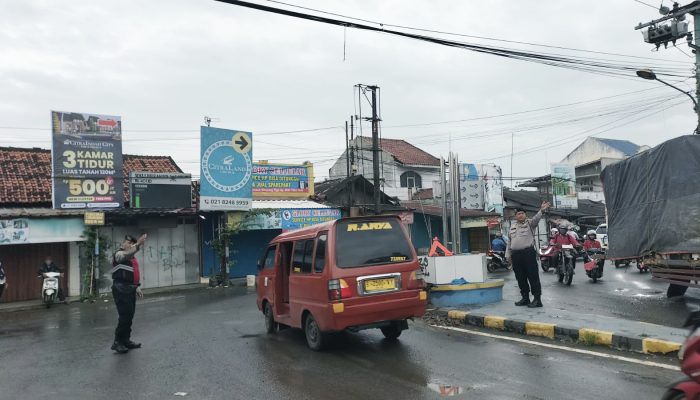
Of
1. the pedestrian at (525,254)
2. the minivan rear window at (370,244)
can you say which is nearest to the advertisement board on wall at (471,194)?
the pedestrian at (525,254)

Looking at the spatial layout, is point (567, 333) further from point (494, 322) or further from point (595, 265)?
point (595, 265)

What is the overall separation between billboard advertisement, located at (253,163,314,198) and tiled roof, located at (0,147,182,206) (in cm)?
Answer: 477

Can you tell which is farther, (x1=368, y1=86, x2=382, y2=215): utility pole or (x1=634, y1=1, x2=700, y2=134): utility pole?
(x1=368, y1=86, x2=382, y2=215): utility pole

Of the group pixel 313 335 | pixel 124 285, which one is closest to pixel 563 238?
pixel 313 335

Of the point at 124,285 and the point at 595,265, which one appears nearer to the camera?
the point at 124,285

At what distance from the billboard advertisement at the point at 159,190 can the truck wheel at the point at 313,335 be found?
15711 millimetres

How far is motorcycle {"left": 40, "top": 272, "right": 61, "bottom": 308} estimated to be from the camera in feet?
59.3

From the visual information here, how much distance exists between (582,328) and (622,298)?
506 centimetres

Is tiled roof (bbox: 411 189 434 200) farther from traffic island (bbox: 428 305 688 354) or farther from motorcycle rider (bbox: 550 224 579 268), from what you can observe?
traffic island (bbox: 428 305 688 354)

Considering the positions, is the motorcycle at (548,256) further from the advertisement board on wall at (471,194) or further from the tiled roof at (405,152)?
the tiled roof at (405,152)

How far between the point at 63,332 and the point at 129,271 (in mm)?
4526

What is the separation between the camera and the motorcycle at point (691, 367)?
3.65m

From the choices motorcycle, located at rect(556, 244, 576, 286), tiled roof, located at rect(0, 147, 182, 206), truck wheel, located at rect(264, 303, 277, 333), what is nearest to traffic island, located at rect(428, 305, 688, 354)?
truck wheel, located at rect(264, 303, 277, 333)

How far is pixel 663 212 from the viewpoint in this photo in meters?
9.88
